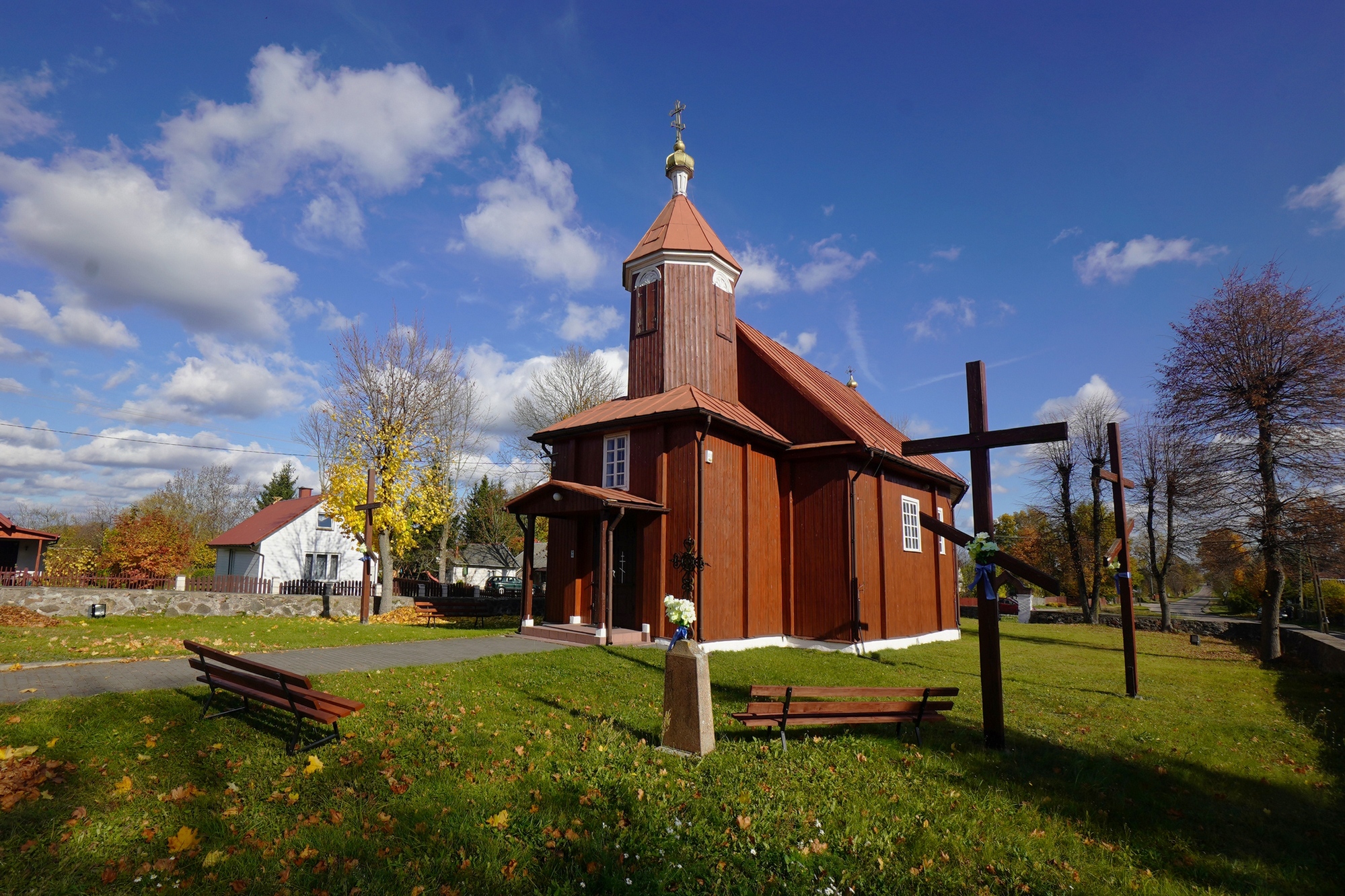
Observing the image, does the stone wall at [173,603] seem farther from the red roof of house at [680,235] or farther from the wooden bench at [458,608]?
the red roof of house at [680,235]

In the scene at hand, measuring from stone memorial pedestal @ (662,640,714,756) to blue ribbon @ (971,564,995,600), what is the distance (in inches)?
119

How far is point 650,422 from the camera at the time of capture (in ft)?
48.6

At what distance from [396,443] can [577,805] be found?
20372mm

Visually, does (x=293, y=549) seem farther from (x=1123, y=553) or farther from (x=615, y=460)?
(x=1123, y=553)

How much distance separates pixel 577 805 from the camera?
196 inches

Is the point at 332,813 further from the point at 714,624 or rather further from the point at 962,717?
the point at 714,624

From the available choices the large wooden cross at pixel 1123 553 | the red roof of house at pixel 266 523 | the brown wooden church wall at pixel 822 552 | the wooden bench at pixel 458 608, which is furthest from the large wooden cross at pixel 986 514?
the red roof of house at pixel 266 523

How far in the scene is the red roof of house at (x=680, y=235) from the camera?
17.1 meters

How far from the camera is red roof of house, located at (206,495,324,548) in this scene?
34.1 metres

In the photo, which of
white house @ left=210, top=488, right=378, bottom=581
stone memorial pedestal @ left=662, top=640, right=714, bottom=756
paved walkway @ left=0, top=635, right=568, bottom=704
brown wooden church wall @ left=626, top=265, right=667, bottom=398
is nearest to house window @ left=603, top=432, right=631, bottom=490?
brown wooden church wall @ left=626, top=265, right=667, bottom=398

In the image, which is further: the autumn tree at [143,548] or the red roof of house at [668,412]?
the autumn tree at [143,548]

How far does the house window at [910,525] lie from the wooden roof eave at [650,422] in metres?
4.05

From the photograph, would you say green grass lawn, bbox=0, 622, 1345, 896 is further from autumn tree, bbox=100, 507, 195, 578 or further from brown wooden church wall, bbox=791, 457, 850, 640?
autumn tree, bbox=100, 507, 195, 578

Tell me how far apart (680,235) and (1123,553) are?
12207mm
